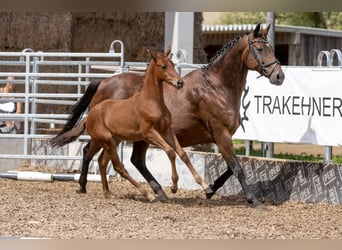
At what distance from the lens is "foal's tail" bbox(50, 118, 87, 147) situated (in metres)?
9.49

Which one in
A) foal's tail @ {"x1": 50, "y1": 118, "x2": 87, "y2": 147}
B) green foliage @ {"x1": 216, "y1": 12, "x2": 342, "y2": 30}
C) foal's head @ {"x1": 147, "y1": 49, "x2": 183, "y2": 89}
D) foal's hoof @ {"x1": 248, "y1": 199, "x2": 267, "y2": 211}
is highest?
green foliage @ {"x1": 216, "y1": 12, "x2": 342, "y2": 30}

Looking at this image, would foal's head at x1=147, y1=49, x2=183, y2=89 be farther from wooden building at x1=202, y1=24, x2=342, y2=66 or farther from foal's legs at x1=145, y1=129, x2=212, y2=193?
wooden building at x1=202, y1=24, x2=342, y2=66

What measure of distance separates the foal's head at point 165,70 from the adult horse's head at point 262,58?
1.00 metres

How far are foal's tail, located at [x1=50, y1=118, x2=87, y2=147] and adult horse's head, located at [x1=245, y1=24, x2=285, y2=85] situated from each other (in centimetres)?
238

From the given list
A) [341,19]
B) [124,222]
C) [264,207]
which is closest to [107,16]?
[264,207]

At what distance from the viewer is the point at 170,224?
6566mm

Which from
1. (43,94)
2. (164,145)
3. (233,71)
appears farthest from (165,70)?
(43,94)

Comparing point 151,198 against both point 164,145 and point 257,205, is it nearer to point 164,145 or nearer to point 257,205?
point 164,145

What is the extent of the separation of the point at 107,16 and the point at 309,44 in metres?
11.2

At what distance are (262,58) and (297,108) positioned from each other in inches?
50.2

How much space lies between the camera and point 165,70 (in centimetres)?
796

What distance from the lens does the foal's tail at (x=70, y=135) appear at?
949 centimetres

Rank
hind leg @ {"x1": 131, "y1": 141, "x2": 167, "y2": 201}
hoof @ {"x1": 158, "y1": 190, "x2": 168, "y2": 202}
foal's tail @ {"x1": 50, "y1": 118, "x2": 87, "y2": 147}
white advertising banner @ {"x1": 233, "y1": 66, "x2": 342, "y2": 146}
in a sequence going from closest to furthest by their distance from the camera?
hoof @ {"x1": 158, "y1": 190, "x2": 168, "y2": 202} → white advertising banner @ {"x1": 233, "y1": 66, "x2": 342, "y2": 146} → hind leg @ {"x1": 131, "y1": 141, "x2": 167, "y2": 201} → foal's tail @ {"x1": 50, "y1": 118, "x2": 87, "y2": 147}

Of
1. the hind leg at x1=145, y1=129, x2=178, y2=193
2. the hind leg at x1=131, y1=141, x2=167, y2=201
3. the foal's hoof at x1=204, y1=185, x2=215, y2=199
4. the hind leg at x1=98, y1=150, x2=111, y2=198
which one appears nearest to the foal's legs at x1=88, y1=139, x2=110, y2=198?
the hind leg at x1=98, y1=150, x2=111, y2=198
